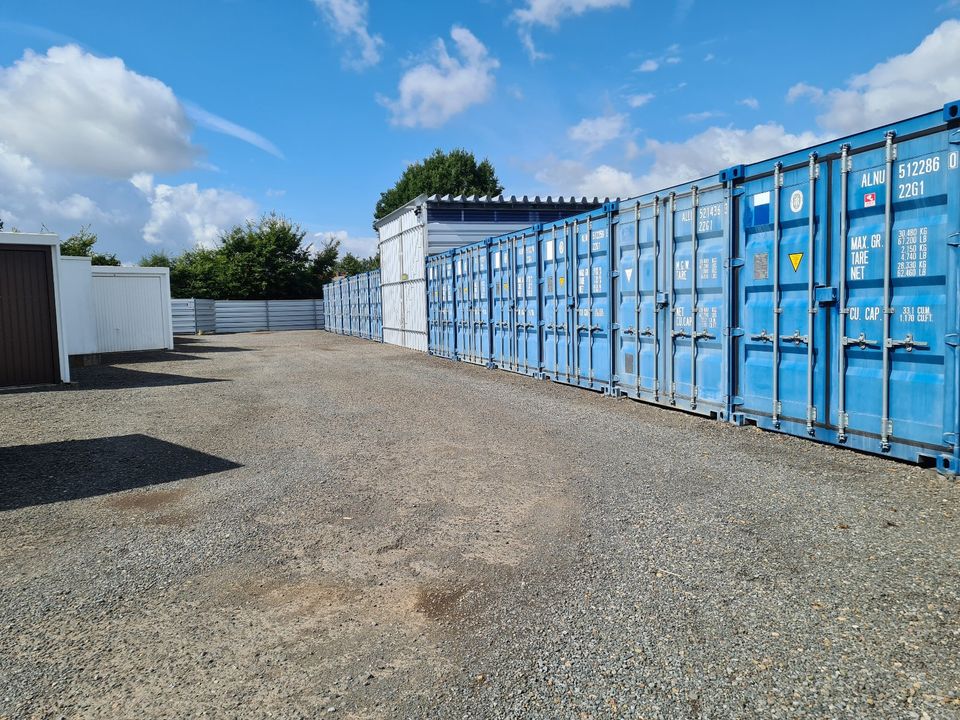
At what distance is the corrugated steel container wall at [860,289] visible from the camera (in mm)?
5863

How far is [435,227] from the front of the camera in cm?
2269

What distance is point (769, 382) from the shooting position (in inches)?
308

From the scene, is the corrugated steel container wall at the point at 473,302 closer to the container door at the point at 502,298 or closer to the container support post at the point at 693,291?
the container door at the point at 502,298

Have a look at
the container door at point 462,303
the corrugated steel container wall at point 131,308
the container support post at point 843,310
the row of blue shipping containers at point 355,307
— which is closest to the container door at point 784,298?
the container support post at point 843,310

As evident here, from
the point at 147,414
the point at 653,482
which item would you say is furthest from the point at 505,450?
the point at 147,414

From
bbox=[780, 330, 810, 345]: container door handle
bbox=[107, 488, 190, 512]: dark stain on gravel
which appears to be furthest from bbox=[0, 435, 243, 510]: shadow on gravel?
bbox=[780, 330, 810, 345]: container door handle

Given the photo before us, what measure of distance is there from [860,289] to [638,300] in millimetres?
3899

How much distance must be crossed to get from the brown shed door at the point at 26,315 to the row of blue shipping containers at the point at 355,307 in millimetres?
16732

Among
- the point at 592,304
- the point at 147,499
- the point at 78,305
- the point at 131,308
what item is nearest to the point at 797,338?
the point at 592,304

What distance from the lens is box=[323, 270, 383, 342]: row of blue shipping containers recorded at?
31328 mm

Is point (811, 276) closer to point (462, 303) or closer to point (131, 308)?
point (462, 303)

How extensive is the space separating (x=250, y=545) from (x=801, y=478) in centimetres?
478

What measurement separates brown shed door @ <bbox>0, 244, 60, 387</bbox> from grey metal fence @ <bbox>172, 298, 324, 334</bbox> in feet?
82.2

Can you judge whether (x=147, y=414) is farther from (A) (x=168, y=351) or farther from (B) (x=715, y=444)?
(A) (x=168, y=351)
